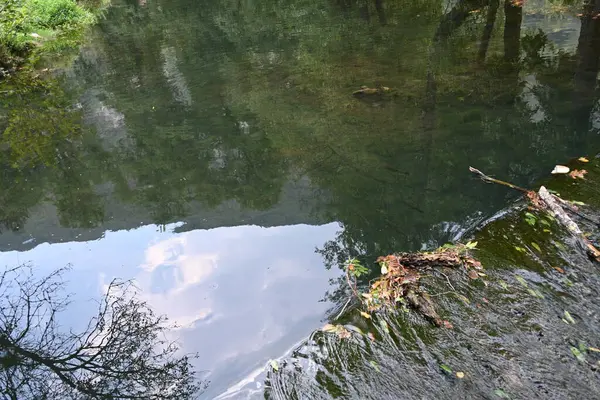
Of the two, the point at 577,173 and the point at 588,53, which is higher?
the point at 588,53

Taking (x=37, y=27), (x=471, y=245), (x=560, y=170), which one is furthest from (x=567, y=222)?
(x=37, y=27)

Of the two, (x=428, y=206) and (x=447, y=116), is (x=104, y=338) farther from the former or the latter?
(x=447, y=116)

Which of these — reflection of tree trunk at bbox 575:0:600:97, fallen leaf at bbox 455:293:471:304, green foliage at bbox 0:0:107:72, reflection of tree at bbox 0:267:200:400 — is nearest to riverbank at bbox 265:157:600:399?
fallen leaf at bbox 455:293:471:304

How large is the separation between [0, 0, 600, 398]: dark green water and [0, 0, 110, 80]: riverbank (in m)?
2.76

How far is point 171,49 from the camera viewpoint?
59.7 feet

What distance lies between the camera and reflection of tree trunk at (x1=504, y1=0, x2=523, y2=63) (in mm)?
A: 12099

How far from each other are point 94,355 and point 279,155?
523cm

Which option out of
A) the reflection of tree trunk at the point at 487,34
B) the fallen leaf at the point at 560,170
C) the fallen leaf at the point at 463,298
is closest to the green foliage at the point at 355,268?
the fallen leaf at the point at 463,298

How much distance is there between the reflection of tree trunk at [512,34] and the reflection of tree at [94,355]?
10912 mm

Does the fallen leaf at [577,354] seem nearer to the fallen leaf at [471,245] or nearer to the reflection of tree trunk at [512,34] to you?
the fallen leaf at [471,245]

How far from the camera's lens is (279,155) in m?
9.09

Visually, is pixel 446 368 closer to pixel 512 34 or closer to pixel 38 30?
pixel 512 34

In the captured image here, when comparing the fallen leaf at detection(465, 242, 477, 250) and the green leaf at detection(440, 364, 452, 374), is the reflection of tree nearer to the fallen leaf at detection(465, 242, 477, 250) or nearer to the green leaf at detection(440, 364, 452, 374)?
the green leaf at detection(440, 364, 452, 374)

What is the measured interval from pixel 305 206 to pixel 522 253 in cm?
345
